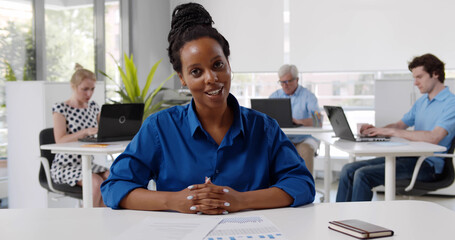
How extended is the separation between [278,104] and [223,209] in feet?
10.5

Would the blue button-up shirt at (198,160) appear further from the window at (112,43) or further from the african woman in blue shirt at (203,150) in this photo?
the window at (112,43)

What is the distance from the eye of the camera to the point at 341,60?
21.6 ft

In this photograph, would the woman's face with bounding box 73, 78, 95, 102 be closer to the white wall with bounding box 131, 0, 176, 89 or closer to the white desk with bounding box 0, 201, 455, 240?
the white desk with bounding box 0, 201, 455, 240

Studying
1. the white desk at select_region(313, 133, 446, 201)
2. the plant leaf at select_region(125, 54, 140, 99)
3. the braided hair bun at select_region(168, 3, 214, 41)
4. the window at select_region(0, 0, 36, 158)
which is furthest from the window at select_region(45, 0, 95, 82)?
the braided hair bun at select_region(168, 3, 214, 41)

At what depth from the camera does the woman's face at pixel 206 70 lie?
1.49 metres

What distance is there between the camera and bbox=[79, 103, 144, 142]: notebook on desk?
3424 millimetres

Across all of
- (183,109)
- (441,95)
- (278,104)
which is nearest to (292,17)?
(278,104)

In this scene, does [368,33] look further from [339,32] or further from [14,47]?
[14,47]

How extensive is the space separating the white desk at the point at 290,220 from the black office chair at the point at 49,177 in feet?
6.55

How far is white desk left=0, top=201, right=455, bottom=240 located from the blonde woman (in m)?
2.06

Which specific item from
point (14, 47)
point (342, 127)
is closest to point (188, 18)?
point (342, 127)

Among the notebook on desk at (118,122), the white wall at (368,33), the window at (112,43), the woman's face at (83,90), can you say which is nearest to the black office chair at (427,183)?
the notebook on desk at (118,122)

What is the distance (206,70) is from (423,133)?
2419 millimetres

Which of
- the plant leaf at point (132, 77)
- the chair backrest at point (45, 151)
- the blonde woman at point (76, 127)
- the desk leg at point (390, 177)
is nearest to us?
the desk leg at point (390, 177)
